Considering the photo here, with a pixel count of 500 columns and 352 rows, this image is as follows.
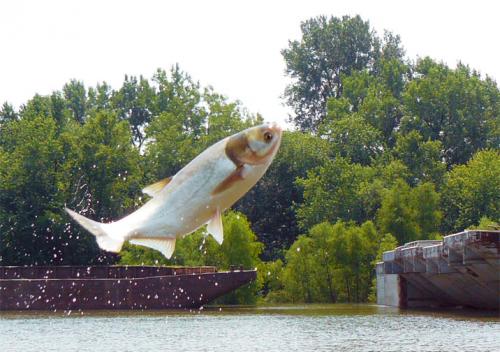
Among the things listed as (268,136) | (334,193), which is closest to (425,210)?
(334,193)

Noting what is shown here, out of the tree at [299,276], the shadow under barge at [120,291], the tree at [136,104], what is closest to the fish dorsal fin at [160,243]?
the shadow under barge at [120,291]

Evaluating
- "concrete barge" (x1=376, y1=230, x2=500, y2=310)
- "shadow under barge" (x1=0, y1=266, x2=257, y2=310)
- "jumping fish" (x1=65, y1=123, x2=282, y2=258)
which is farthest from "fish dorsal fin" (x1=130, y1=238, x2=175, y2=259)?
"shadow under barge" (x1=0, y1=266, x2=257, y2=310)

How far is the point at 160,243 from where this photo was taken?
5496 mm

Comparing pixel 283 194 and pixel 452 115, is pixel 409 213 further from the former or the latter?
pixel 452 115

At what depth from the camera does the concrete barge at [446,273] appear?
159 feet

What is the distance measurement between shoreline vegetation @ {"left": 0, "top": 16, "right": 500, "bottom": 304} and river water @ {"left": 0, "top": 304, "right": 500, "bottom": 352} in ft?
82.1

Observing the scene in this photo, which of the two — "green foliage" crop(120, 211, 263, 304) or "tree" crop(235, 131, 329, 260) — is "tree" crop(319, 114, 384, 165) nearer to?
"tree" crop(235, 131, 329, 260)

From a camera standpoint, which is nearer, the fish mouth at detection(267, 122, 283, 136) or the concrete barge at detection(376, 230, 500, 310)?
the fish mouth at detection(267, 122, 283, 136)

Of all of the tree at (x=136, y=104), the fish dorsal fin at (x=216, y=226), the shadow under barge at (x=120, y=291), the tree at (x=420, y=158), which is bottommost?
the fish dorsal fin at (x=216, y=226)

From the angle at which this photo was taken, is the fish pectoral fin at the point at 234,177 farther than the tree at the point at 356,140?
No

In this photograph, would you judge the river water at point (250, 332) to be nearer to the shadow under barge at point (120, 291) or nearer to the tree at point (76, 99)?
the shadow under barge at point (120, 291)

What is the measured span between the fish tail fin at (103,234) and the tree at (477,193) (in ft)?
309

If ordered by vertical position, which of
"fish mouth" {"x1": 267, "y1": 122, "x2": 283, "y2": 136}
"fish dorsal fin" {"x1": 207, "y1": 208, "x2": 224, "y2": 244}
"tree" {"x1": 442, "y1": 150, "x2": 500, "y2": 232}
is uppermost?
"tree" {"x1": 442, "y1": 150, "x2": 500, "y2": 232}

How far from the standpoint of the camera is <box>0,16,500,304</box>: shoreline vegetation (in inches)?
3349
